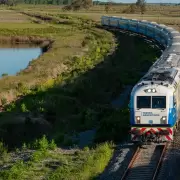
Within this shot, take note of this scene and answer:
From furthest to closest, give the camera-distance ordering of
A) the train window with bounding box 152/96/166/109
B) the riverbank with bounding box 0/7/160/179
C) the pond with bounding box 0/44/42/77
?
the pond with bounding box 0/44/42/77
the train window with bounding box 152/96/166/109
the riverbank with bounding box 0/7/160/179

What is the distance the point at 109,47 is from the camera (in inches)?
2314

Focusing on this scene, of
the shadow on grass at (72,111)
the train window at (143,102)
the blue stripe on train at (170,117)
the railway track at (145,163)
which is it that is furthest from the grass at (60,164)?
the train window at (143,102)

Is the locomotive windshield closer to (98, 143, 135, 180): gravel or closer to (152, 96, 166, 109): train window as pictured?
(152, 96, 166, 109): train window

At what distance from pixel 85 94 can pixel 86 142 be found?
374 inches

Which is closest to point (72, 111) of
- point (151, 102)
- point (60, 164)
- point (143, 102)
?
point (143, 102)

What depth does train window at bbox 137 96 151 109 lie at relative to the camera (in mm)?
18673

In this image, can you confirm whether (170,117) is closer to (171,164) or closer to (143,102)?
(143,102)

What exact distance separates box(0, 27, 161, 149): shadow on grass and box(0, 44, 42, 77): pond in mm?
13187

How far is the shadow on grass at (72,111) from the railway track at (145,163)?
2.12m

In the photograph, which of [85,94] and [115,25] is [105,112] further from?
[115,25]

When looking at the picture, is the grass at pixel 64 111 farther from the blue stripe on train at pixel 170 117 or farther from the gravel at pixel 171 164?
the gravel at pixel 171 164

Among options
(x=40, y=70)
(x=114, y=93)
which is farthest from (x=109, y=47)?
(x=114, y=93)

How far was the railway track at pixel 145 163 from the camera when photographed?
1561 cm

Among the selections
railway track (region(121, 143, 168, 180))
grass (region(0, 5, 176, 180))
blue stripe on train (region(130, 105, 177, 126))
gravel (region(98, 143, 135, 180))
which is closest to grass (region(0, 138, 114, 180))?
grass (region(0, 5, 176, 180))
